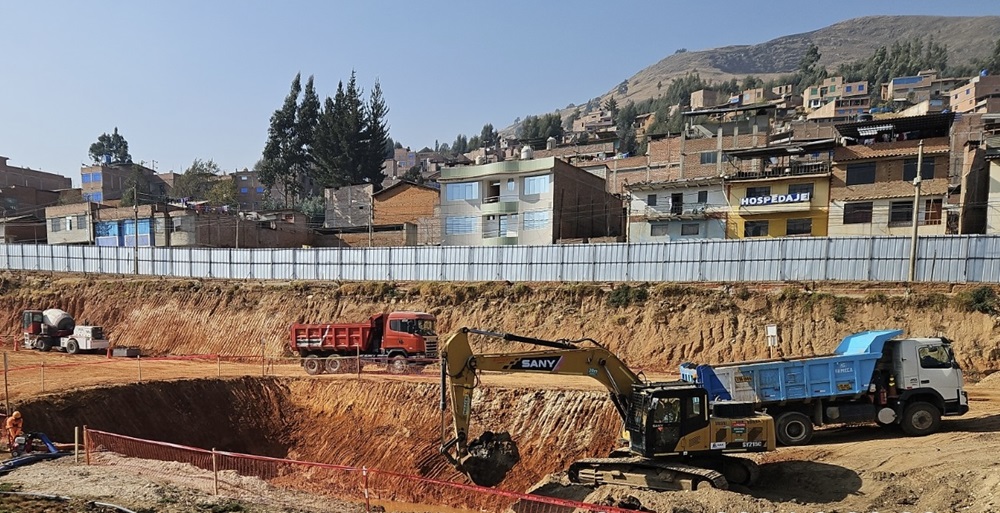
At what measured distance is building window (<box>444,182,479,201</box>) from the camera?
45.3 metres

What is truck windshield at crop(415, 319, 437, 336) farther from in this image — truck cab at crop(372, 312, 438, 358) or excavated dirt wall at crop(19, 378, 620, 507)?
excavated dirt wall at crop(19, 378, 620, 507)

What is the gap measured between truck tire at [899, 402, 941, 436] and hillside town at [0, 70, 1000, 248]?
12.3 m

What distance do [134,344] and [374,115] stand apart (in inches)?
1761

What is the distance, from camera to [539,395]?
878 inches

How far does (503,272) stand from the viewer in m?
35.2

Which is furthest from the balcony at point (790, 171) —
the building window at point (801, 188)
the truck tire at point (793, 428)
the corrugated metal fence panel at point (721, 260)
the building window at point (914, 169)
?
the truck tire at point (793, 428)

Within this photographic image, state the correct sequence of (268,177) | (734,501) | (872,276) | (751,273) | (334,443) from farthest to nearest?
(268,177) < (751,273) < (872,276) < (334,443) < (734,501)

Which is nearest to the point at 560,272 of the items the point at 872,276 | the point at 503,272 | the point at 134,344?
the point at 503,272

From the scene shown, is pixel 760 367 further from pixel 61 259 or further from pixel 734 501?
pixel 61 259

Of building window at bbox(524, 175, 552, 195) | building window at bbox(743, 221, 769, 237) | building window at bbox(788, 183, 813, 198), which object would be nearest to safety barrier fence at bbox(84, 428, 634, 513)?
building window at bbox(524, 175, 552, 195)

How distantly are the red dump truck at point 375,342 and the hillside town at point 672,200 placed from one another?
51.4ft

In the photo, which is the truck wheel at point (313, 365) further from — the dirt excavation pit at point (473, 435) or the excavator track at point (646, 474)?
the excavator track at point (646, 474)

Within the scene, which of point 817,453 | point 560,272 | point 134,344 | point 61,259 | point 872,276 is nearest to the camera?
point 817,453

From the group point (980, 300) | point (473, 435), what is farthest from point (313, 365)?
point (980, 300)
